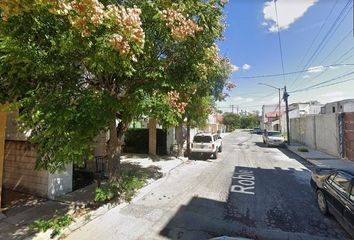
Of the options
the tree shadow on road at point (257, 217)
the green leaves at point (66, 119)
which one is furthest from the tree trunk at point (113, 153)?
the tree shadow on road at point (257, 217)

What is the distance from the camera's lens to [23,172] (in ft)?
28.8

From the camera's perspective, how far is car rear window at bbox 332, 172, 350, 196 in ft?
19.4

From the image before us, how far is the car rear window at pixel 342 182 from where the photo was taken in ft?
19.4

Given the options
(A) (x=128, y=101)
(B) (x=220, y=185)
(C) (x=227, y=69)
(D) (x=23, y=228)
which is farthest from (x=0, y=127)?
(C) (x=227, y=69)

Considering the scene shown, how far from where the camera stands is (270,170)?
1317cm

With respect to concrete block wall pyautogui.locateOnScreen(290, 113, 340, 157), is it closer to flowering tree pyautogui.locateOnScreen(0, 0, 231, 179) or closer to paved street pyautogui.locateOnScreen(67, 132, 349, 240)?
paved street pyautogui.locateOnScreen(67, 132, 349, 240)

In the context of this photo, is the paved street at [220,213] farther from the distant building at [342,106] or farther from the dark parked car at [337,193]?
the distant building at [342,106]

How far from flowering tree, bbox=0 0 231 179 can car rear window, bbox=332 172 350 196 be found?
4.27m

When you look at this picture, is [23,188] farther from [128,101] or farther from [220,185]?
[220,185]

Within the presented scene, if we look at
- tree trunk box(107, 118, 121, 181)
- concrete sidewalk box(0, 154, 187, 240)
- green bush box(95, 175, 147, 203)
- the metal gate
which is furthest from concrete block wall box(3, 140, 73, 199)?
the metal gate

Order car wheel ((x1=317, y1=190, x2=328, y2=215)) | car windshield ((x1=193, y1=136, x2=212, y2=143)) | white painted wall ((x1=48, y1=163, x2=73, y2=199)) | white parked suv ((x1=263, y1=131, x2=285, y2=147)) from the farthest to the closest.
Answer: white parked suv ((x1=263, y1=131, x2=285, y2=147)) < car windshield ((x1=193, y1=136, x2=212, y2=143)) < white painted wall ((x1=48, y1=163, x2=73, y2=199)) < car wheel ((x1=317, y1=190, x2=328, y2=215))

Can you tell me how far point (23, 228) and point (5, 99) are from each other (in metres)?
3.19

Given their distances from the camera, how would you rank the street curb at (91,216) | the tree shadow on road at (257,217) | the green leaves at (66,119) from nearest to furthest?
1. the green leaves at (66,119)
2. the street curb at (91,216)
3. the tree shadow on road at (257,217)

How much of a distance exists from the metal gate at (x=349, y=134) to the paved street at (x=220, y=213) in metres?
6.39
